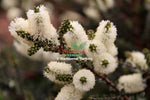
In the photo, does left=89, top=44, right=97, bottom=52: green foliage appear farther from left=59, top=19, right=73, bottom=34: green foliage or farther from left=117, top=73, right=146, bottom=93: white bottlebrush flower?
left=117, top=73, right=146, bottom=93: white bottlebrush flower

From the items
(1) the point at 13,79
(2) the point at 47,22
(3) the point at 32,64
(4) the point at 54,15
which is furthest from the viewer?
(4) the point at 54,15

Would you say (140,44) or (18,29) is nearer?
(18,29)

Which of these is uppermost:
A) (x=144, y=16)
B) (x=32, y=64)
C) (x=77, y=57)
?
(x=144, y=16)

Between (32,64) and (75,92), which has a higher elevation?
(32,64)

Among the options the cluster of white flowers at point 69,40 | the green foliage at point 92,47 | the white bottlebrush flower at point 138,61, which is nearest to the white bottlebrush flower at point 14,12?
the white bottlebrush flower at point 138,61

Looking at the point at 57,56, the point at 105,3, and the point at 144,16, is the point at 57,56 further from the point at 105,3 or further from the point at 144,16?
the point at 144,16

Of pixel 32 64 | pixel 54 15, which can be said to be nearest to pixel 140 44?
pixel 32 64

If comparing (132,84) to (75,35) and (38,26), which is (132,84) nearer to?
(75,35)
